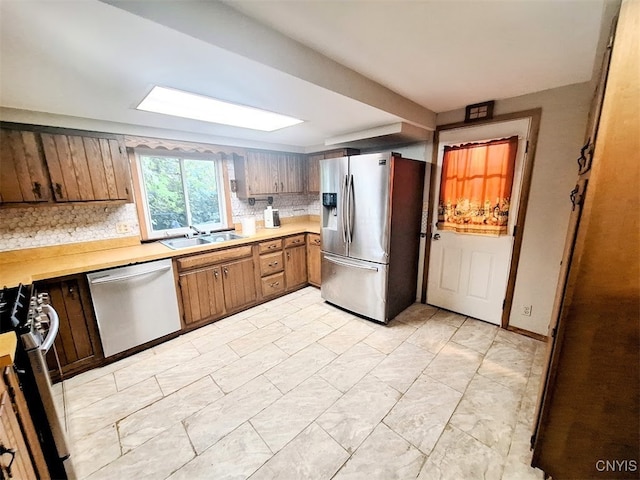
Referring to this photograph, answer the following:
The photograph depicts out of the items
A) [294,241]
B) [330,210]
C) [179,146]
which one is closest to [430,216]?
[330,210]

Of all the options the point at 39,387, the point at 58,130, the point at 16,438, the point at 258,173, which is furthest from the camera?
the point at 258,173

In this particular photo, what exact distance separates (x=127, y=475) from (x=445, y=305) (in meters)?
3.07

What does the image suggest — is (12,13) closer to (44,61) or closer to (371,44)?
(44,61)

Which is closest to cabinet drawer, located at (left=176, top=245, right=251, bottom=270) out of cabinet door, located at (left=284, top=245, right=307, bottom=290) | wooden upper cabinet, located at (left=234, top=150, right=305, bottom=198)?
cabinet door, located at (left=284, top=245, right=307, bottom=290)

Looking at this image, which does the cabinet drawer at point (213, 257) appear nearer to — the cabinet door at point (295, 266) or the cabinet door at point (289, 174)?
the cabinet door at point (295, 266)

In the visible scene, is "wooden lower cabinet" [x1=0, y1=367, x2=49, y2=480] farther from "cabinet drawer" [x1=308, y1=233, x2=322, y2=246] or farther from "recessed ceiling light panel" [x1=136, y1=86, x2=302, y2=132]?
"cabinet drawer" [x1=308, y1=233, x2=322, y2=246]

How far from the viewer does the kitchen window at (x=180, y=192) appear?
9.08 ft

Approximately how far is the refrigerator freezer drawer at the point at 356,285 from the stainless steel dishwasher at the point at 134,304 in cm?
A: 168

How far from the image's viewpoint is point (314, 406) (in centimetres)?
171

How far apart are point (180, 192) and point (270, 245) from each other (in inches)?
49.6

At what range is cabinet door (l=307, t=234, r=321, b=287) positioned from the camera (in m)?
3.51

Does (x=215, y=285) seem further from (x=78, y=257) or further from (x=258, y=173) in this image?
(x=258, y=173)

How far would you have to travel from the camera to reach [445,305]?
9.82ft

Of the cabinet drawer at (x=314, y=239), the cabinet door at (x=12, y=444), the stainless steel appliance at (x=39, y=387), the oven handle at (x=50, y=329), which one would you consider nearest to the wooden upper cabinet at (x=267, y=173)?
the cabinet drawer at (x=314, y=239)
